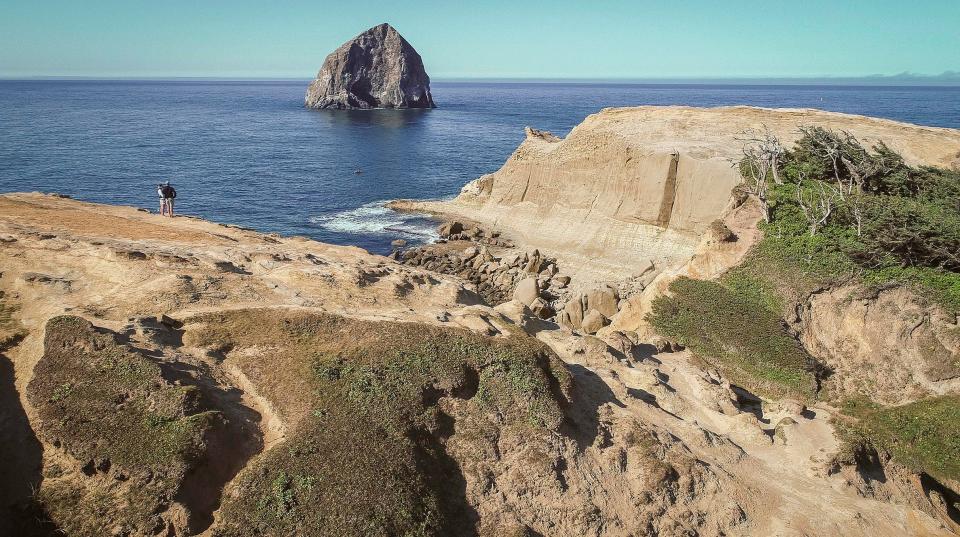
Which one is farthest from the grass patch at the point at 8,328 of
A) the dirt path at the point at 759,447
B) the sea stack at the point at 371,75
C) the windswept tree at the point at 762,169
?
the sea stack at the point at 371,75

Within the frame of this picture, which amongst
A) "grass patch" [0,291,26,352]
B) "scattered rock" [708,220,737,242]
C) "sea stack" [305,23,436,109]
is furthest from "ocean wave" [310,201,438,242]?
"sea stack" [305,23,436,109]

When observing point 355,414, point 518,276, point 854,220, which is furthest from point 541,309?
point 355,414

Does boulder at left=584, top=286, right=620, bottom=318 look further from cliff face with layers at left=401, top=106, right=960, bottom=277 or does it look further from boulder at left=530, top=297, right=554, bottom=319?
cliff face with layers at left=401, top=106, right=960, bottom=277

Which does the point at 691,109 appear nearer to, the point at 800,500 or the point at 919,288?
the point at 919,288

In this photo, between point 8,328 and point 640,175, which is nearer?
point 8,328

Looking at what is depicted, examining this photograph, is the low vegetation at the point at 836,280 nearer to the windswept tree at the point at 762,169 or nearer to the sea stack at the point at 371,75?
the windswept tree at the point at 762,169

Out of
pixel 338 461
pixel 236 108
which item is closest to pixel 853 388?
pixel 338 461

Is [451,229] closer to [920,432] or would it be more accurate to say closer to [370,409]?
[920,432]
